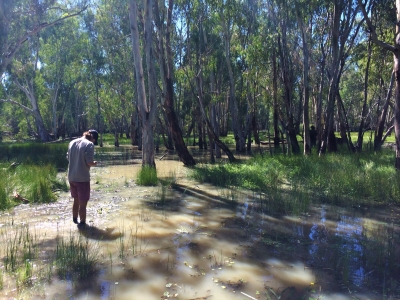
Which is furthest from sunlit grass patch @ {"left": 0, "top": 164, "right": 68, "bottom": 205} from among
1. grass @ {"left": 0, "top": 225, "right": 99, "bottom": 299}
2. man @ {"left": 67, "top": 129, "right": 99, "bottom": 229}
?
grass @ {"left": 0, "top": 225, "right": 99, "bottom": 299}

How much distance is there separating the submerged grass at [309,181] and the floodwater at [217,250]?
619 millimetres

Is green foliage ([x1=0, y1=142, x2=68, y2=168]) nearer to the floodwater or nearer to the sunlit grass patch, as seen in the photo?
the sunlit grass patch

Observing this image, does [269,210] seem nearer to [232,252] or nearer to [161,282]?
[232,252]

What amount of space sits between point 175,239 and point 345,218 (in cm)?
350

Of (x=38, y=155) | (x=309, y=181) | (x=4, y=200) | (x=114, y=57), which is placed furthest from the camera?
(x=114, y=57)

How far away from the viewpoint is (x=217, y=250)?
571 cm

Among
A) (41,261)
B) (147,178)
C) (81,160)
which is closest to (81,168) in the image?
(81,160)

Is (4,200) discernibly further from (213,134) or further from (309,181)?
(213,134)

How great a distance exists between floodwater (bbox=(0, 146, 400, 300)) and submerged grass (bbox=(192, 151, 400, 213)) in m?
0.62

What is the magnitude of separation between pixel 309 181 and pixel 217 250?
19.9ft

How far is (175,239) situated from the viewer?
6246mm

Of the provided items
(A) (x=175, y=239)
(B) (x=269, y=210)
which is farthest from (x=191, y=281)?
(B) (x=269, y=210)

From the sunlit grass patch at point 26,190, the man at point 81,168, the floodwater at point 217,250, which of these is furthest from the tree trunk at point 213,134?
the man at point 81,168

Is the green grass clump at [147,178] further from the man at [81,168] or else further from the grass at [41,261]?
the grass at [41,261]
